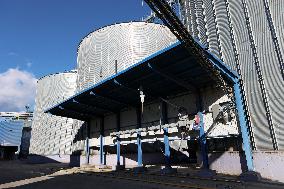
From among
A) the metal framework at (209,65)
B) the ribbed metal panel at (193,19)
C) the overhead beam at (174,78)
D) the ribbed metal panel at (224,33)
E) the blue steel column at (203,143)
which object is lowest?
the blue steel column at (203,143)

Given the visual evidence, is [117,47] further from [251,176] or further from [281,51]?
[251,176]

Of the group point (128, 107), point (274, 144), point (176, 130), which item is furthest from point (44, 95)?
point (274, 144)

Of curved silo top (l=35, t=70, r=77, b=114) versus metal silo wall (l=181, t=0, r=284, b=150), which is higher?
curved silo top (l=35, t=70, r=77, b=114)

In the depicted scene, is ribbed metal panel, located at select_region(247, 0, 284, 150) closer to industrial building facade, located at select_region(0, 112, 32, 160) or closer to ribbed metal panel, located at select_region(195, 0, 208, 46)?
ribbed metal panel, located at select_region(195, 0, 208, 46)

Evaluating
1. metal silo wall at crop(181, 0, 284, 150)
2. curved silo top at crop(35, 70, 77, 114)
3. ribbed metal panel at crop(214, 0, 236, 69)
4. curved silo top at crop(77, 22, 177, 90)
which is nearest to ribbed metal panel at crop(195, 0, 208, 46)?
metal silo wall at crop(181, 0, 284, 150)

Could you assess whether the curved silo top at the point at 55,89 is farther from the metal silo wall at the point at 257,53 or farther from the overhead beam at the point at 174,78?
the metal silo wall at the point at 257,53

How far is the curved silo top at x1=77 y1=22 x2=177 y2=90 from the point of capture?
3322 centimetres

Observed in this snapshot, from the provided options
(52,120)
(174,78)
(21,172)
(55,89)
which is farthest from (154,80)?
(55,89)

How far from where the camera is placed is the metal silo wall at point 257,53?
17672 millimetres

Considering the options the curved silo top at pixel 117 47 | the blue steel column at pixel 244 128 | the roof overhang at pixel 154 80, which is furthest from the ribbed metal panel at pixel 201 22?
the curved silo top at pixel 117 47

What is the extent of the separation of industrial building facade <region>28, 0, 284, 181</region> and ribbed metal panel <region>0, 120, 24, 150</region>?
156 ft

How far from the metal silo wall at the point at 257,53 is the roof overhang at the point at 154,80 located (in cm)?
214

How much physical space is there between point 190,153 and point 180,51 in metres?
19.6

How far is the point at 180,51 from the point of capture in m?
17.1
